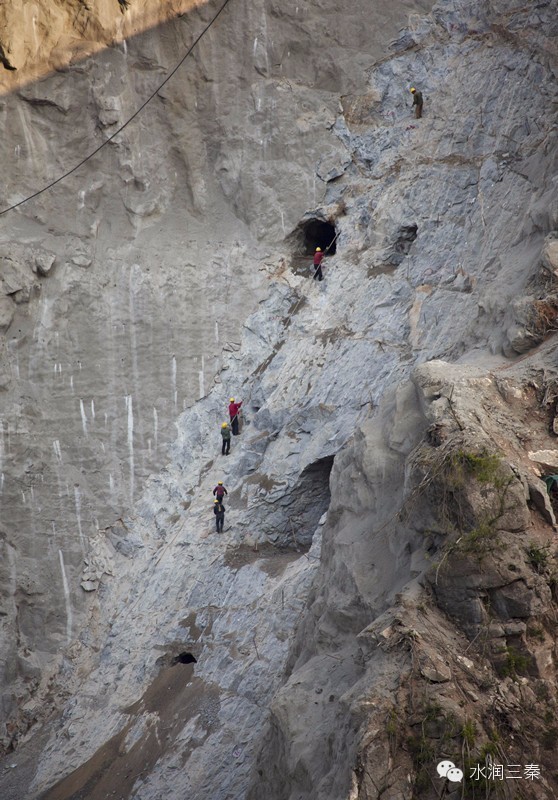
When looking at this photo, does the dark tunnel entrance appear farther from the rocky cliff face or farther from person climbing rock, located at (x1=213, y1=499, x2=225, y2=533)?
person climbing rock, located at (x1=213, y1=499, x2=225, y2=533)

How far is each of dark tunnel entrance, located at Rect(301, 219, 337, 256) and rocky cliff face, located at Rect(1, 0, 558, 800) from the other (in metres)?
0.12

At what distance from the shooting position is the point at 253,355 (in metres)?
20.5

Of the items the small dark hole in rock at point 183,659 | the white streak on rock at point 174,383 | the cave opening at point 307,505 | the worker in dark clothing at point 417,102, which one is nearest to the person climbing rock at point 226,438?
the white streak on rock at point 174,383

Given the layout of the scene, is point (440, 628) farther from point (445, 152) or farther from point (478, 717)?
point (445, 152)

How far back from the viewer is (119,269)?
21.1 meters

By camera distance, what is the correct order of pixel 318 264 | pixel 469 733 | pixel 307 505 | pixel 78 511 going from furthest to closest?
pixel 318 264 < pixel 78 511 < pixel 307 505 < pixel 469 733

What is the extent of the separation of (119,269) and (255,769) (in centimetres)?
1421

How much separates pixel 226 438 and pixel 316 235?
6.79 meters

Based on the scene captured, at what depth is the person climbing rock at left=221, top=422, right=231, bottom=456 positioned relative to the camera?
62.4 ft

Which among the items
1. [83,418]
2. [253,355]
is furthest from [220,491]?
[83,418]

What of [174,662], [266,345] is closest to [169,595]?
[174,662]

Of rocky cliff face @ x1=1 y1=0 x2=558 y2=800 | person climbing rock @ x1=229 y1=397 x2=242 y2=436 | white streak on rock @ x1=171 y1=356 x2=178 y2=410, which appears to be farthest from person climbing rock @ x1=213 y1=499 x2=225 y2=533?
white streak on rock @ x1=171 y1=356 x2=178 y2=410

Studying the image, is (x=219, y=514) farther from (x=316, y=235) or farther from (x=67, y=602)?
(x=316, y=235)

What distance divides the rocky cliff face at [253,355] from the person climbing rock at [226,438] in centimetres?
32
